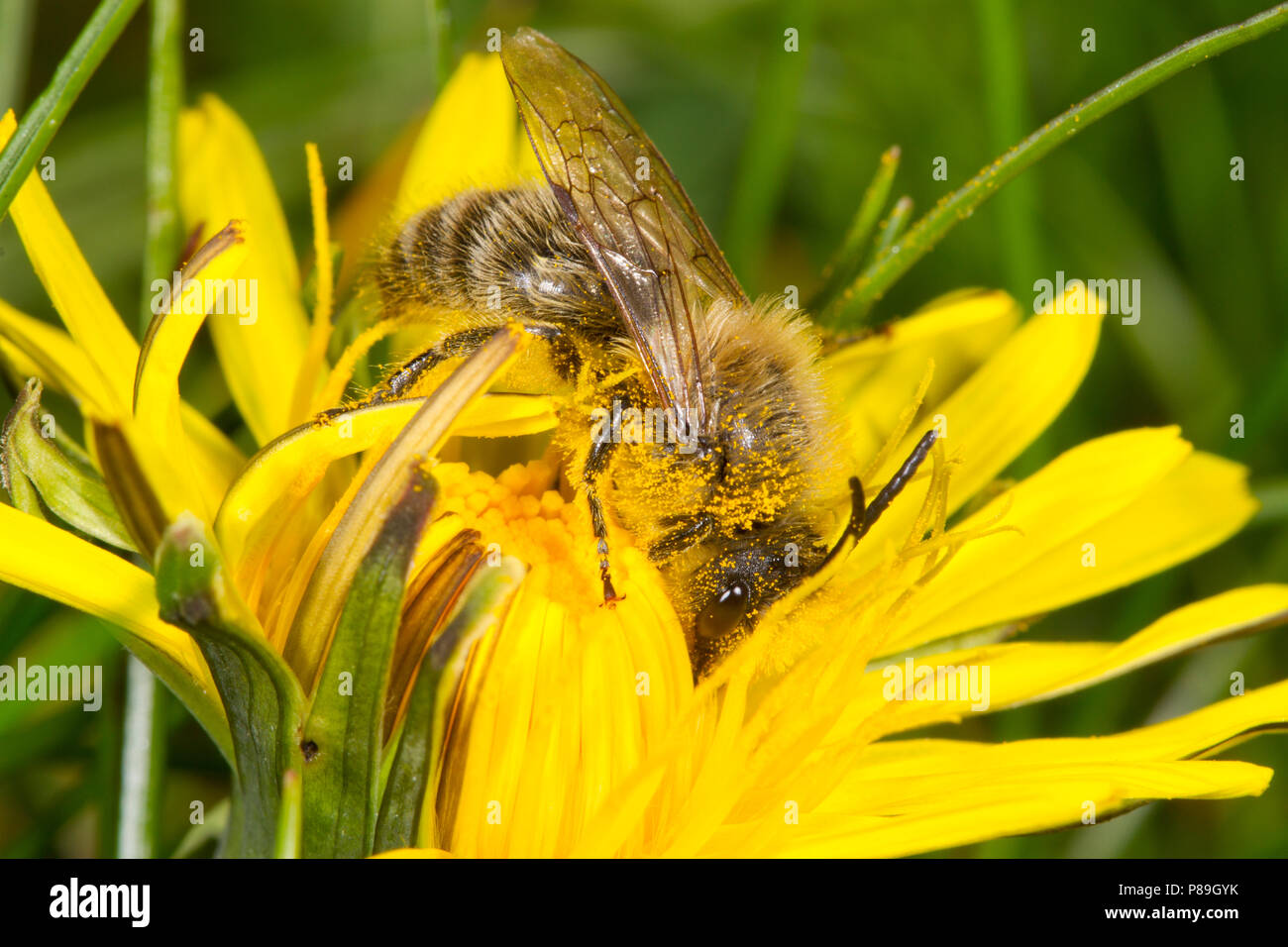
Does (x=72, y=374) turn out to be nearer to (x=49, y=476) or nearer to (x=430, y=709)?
(x=49, y=476)

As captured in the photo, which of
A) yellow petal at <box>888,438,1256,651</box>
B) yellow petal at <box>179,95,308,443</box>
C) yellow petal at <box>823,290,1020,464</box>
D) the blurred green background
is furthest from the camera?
the blurred green background

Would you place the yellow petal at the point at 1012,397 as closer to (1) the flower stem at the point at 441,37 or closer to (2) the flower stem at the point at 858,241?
(2) the flower stem at the point at 858,241

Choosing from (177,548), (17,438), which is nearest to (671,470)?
(177,548)

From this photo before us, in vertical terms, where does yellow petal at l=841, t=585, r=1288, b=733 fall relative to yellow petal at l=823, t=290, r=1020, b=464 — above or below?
below

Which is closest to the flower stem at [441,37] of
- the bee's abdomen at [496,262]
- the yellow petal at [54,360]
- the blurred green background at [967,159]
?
the bee's abdomen at [496,262]

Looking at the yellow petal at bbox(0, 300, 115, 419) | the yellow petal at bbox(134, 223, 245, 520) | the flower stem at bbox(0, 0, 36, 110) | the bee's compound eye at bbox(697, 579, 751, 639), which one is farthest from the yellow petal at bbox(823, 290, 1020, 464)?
the flower stem at bbox(0, 0, 36, 110)

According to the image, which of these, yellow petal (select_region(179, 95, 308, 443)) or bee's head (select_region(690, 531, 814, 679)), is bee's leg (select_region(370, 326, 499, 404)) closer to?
yellow petal (select_region(179, 95, 308, 443))

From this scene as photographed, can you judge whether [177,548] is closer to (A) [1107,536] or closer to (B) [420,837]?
(B) [420,837]
